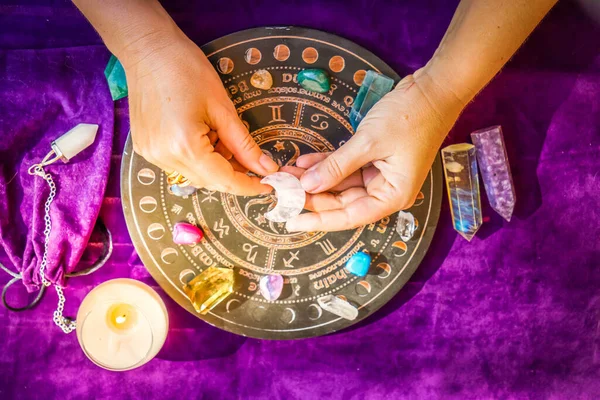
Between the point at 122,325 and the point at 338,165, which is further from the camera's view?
the point at 122,325

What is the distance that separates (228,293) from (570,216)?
2.72 feet

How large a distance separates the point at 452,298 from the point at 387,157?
1.44ft

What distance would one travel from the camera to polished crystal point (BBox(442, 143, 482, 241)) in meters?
1.02

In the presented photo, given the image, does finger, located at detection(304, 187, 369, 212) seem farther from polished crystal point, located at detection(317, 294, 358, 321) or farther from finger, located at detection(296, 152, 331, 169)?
polished crystal point, located at detection(317, 294, 358, 321)

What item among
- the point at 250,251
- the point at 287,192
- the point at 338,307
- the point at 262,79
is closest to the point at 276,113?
the point at 262,79

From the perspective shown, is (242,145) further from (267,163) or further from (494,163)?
(494,163)

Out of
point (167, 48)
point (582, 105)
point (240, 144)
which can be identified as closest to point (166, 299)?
point (240, 144)

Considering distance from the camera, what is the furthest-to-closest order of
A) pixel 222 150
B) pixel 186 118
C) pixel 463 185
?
1. pixel 463 185
2. pixel 222 150
3. pixel 186 118

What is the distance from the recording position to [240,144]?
33.8 inches

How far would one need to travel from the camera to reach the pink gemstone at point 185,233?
Result: 933mm

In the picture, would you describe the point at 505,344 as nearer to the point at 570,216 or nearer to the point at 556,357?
the point at 556,357

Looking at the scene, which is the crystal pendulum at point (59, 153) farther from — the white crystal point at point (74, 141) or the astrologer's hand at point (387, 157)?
the astrologer's hand at point (387, 157)

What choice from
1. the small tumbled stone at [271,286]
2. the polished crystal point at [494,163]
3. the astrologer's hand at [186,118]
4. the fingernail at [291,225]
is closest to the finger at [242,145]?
the astrologer's hand at [186,118]

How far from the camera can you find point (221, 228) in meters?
0.96
